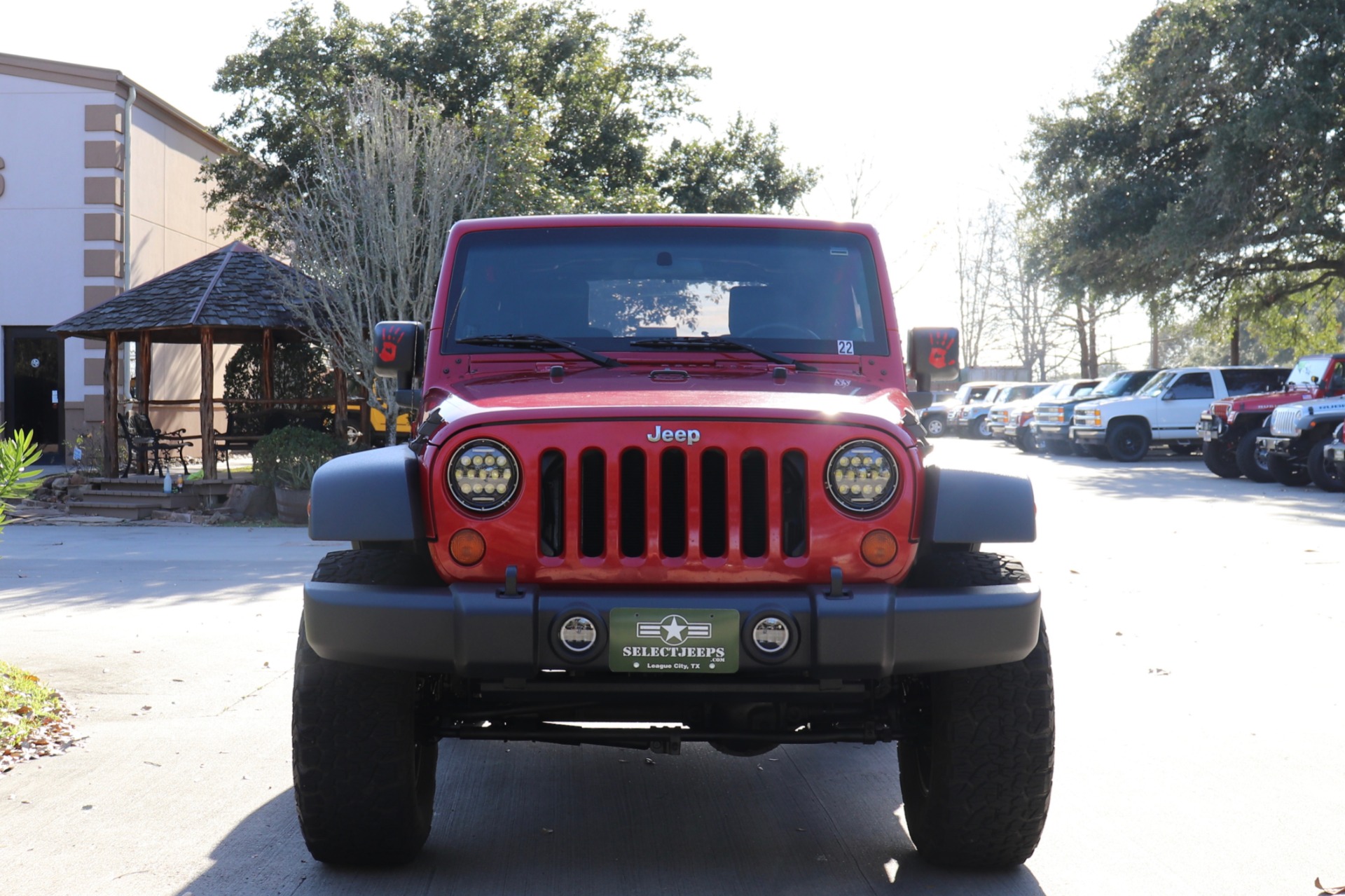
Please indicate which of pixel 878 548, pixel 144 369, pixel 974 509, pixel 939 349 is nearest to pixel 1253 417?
pixel 144 369

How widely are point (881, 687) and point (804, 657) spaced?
0.55 m

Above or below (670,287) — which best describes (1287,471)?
below

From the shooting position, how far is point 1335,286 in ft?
106

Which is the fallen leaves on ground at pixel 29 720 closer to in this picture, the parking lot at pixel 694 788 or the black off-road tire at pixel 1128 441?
the parking lot at pixel 694 788

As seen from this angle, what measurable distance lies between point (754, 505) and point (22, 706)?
153 inches

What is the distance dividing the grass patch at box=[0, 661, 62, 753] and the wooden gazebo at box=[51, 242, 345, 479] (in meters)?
11.3

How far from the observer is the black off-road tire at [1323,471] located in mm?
19312

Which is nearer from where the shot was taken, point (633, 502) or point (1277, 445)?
point (633, 502)

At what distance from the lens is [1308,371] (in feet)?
69.9

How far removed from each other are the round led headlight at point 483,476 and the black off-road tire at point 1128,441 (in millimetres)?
26276

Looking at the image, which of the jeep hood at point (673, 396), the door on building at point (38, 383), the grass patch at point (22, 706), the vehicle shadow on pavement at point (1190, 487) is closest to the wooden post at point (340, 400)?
the door on building at point (38, 383)

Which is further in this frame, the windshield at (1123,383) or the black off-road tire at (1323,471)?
the windshield at (1123,383)

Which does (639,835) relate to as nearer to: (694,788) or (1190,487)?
(694,788)

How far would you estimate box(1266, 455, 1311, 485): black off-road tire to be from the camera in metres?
20.9
